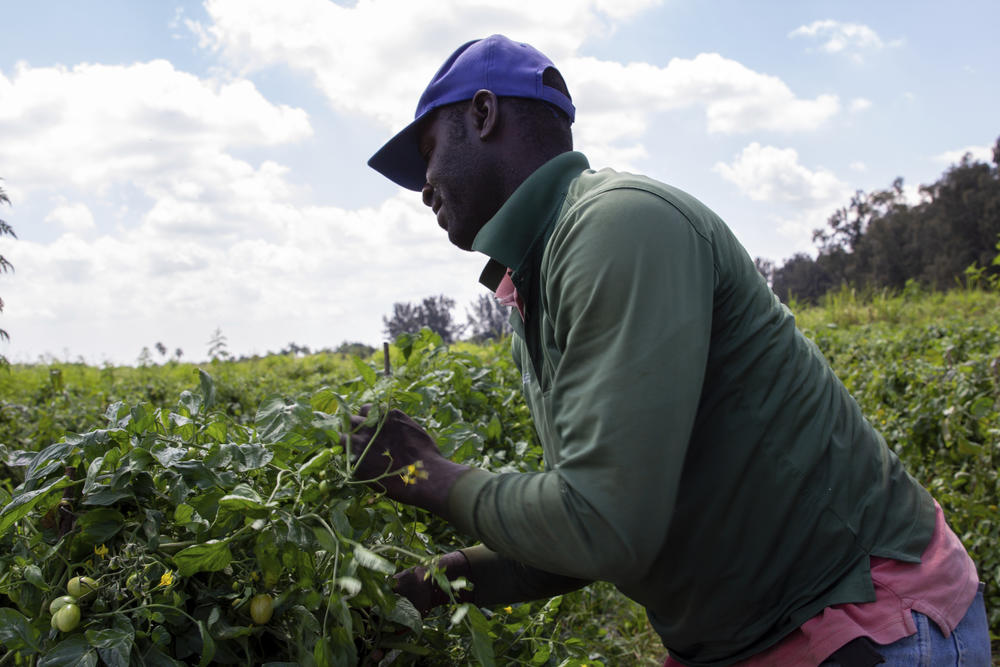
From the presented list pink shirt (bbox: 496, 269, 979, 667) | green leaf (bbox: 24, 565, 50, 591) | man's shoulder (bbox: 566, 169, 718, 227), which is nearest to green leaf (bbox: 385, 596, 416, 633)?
green leaf (bbox: 24, 565, 50, 591)

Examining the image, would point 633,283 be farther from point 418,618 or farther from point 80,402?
point 80,402

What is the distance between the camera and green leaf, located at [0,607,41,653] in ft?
3.98

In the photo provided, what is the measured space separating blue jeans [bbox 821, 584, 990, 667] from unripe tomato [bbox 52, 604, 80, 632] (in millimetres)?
1294

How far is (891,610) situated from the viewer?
1378 millimetres

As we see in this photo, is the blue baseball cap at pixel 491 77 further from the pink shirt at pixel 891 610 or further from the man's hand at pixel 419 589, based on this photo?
the pink shirt at pixel 891 610

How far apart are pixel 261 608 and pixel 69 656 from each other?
29 cm

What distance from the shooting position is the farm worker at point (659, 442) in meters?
1.11

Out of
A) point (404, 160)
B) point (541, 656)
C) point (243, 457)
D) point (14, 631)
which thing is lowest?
point (541, 656)

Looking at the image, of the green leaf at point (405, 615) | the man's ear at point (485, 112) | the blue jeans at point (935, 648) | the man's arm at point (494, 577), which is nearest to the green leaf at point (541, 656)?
the man's arm at point (494, 577)

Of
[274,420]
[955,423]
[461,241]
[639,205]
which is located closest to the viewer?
[639,205]

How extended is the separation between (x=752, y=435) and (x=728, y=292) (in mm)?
262

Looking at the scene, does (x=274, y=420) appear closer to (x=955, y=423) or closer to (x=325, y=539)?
(x=325, y=539)

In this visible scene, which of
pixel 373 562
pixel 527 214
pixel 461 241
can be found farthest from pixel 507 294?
pixel 373 562

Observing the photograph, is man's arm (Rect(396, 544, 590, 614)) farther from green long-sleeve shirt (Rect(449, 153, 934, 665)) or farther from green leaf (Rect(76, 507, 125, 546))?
green leaf (Rect(76, 507, 125, 546))
